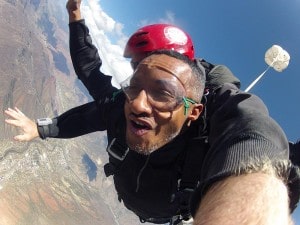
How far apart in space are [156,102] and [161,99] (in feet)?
0.17

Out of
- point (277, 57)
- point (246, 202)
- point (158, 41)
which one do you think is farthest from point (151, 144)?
point (277, 57)

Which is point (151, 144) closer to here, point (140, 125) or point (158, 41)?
point (140, 125)

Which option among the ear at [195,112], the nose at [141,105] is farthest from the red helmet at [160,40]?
the nose at [141,105]

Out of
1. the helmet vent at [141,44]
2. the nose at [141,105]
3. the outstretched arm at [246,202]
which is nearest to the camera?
the outstretched arm at [246,202]

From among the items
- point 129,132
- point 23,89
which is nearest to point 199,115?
point 129,132

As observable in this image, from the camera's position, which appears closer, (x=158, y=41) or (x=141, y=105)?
(x=141, y=105)

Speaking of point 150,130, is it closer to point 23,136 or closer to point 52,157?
point 23,136

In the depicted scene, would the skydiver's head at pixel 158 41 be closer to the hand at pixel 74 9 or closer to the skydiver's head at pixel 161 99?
the skydiver's head at pixel 161 99

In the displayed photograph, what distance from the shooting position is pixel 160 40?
11.7 feet

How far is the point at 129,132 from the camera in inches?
118

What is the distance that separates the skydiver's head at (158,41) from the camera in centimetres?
349

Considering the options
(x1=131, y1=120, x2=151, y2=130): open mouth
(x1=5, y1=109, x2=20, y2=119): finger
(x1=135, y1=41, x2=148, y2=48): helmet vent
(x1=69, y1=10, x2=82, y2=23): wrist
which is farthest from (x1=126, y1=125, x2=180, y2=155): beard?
(x1=5, y1=109, x2=20, y2=119): finger

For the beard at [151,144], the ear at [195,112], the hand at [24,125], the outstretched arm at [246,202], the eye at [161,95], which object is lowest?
the hand at [24,125]

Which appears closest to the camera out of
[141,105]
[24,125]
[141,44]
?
[141,105]
